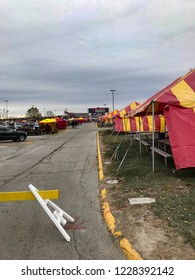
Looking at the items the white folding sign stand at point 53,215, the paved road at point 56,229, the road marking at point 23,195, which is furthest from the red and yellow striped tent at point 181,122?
the road marking at point 23,195

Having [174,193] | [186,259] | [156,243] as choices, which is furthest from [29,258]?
[174,193]

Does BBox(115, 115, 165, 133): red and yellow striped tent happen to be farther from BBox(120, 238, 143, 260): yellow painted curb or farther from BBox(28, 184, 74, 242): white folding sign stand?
BBox(120, 238, 143, 260): yellow painted curb

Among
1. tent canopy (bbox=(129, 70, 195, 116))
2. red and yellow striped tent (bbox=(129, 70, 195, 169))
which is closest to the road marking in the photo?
red and yellow striped tent (bbox=(129, 70, 195, 169))

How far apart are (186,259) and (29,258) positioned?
2.05m

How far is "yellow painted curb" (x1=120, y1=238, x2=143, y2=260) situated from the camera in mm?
4012

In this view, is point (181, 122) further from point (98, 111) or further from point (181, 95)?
point (98, 111)

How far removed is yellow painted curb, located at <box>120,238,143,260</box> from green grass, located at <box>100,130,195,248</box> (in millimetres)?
813

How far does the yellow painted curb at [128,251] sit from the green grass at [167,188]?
813 mm

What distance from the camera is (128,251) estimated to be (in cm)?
418

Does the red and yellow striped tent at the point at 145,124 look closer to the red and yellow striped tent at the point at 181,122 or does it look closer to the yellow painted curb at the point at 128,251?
the red and yellow striped tent at the point at 181,122

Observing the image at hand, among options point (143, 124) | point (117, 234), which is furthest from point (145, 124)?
point (117, 234)

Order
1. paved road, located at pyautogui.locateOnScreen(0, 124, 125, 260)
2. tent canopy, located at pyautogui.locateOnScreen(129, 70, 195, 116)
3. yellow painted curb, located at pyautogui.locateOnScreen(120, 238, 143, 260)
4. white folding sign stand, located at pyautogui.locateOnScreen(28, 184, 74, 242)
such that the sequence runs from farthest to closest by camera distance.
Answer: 1. tent canopy, located at pyautogui.locateOnScreen(129, 70, 195, 116)
2. white folding sign stand, located at pyautogui.locateOnScreen(28, 184, 74, 242)
3. paved road, located at pyautogui.locateOnScreen(0, 124, 125, 260)
4. yellow painted curb, located at pyautogui.locateOnScreen(120, 238, 143, 260)

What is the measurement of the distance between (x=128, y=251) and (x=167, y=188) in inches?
135

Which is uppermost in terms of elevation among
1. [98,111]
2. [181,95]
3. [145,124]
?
[98,111]
